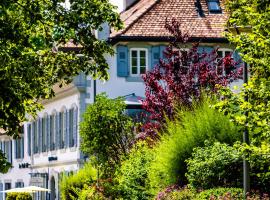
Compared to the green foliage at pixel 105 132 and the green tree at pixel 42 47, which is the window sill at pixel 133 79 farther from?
the green tree at pixel 42 47

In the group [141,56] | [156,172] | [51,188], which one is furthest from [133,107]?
[156,172]

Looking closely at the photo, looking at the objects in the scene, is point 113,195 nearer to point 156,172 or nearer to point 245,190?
point 156,172

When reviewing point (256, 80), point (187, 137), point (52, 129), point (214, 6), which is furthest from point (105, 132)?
point (52, 129)

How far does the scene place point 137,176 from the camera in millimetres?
33688

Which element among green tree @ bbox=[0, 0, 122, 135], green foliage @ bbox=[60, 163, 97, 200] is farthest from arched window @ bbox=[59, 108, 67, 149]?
green tree @ bbox=[0, 0, 122, 135]

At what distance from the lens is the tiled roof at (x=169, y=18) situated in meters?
54.5

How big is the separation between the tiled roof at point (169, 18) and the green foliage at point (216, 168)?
25.3 m

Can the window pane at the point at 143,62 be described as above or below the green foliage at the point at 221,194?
above

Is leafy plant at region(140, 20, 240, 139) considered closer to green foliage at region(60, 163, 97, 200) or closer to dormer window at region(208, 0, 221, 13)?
green foliage at region(60, 163, 97, 200)

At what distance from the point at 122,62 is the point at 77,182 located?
1015 centimetres

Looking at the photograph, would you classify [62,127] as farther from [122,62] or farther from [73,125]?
[122,62]

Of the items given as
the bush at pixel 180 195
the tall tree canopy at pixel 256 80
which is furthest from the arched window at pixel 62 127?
the tall tree canopy at pixel 256 80

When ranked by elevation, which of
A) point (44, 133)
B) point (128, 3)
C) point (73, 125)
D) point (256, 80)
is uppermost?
point (128, 3)

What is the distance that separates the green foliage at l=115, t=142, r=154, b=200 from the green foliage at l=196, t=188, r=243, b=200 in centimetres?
534
